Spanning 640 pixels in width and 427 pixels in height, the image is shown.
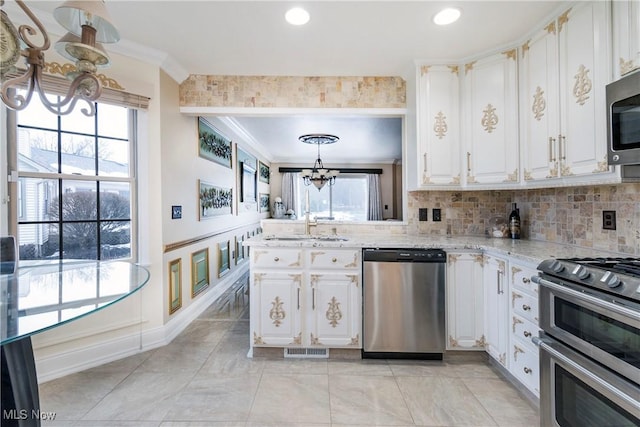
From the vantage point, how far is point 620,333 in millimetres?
1177

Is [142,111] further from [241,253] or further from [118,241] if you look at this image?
[241,253]

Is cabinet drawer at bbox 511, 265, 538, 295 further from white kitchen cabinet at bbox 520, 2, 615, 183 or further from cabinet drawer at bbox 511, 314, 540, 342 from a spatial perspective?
white kitchen cabinet at bbox 520, 2, 615, 183

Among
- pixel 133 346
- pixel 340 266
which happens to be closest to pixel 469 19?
pixel 340 266

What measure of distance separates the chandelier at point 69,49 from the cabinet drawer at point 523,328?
265 cm

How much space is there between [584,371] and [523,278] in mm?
611

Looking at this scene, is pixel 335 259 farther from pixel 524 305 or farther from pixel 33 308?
pixel 33 308

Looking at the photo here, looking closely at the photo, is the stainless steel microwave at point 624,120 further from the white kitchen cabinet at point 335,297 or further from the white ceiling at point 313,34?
the white kitchen cabinet at point 335,297

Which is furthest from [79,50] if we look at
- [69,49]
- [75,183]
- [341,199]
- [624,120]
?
[341,199]

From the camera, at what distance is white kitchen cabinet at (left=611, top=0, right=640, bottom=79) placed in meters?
1.42

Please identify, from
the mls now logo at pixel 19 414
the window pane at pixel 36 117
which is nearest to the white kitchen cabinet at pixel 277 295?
the mls now logo at pixel 19 414

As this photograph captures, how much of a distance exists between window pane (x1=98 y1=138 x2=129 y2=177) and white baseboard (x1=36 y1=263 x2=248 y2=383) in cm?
136

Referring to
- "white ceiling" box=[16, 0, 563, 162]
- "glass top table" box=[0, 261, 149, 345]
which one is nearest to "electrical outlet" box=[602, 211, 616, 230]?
"white ceiling" box=[16, 0, 563, 162]

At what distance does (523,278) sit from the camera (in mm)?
1815

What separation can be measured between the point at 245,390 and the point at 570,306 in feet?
6.41
